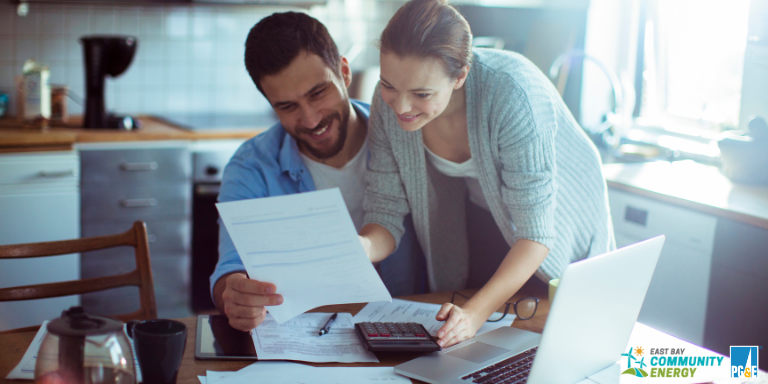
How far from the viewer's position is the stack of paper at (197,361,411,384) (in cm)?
90

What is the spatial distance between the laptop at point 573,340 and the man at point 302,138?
1.51ft

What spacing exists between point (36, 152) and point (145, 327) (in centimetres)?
190

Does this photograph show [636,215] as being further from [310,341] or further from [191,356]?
[191,356]

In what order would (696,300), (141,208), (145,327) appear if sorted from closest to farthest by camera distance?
(145,327)
(696,300)
(141,208)

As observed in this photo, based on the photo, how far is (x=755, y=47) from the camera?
90.4 inches

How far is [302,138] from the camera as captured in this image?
1.46 meters

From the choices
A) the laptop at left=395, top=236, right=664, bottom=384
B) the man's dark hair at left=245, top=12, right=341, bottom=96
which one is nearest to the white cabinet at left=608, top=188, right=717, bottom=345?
the laptop at left=395, top=236, right=664, bottom=384

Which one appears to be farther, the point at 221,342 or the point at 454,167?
the point at 454,167

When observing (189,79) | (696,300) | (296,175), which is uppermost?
(189,79)

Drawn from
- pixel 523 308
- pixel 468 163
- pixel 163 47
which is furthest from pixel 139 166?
pixel 523 308

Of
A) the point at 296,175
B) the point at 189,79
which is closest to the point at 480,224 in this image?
the point at 296,175

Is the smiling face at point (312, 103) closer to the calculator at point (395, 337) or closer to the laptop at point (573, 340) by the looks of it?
the calculator at point (395, 337)

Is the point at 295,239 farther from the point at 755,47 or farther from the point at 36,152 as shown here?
the point at 755,47

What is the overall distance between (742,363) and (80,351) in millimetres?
958
